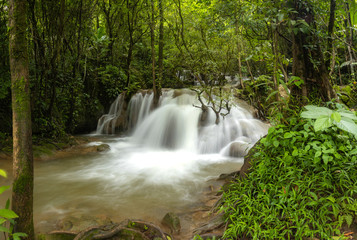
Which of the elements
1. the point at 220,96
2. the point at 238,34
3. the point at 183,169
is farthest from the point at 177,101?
the point at 183,169

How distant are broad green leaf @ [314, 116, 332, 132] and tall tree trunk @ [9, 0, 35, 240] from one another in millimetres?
2895

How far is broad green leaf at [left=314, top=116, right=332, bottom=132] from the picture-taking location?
224 centimetres

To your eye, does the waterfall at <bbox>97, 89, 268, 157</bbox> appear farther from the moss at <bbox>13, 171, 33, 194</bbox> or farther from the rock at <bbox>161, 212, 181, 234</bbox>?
the moss at <bbox>13, 171, 33, 194</bbox>

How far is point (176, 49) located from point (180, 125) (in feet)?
11.4

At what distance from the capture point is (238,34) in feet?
24.3

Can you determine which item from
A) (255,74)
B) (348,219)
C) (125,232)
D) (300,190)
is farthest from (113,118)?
(348,219)

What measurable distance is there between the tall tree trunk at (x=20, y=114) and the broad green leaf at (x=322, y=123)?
2.90m

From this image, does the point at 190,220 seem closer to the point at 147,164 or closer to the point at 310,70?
the point at 310,70

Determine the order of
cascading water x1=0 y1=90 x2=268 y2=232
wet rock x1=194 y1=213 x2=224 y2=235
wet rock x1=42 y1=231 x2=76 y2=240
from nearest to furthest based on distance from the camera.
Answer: wet rock x1=42 y1=231 x2=76 y2=240 < wet rock x1=194 y1=213 x2=224 y2=235 < cascading water x1=0 y1=90 x2=268 y2=232

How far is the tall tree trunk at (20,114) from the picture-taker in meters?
2.12

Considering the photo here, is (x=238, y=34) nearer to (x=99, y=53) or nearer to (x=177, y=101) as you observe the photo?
(x=177, y=101)

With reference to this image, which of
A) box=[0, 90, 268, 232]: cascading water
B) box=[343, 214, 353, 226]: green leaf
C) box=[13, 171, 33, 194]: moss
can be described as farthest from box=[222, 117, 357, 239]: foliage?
box=[13, 171, 33, 194]: moss

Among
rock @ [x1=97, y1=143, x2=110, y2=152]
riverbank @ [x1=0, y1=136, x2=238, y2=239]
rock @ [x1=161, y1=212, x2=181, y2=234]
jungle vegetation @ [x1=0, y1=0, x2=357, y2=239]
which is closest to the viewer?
jungle vegetation @ [x1=0, y1=0, x2=357, y2=239]

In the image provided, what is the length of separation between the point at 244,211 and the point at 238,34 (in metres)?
6.33
